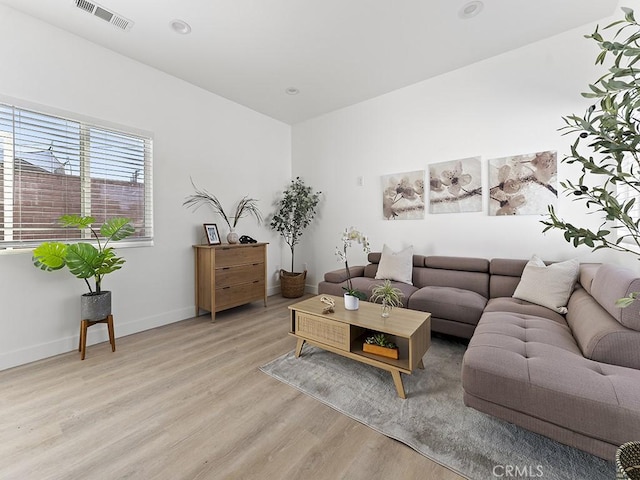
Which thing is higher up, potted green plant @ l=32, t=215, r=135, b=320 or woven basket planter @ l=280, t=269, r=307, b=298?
potted green plant @ l=32, t=215, r=135, b=320

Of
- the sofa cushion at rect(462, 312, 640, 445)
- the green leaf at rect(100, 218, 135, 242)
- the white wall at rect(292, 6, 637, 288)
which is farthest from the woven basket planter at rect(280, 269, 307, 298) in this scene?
the sofa cushion at rect(462, 312, 640, 445)

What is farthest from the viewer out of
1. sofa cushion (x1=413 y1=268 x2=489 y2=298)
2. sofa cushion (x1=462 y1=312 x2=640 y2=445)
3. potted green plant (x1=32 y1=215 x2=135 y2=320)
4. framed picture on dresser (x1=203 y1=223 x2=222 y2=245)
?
framed picture on dresser (x1=203 y1=223 x2=222 y2=245)

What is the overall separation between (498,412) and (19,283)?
12.0ft

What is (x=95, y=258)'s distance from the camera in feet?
8.02

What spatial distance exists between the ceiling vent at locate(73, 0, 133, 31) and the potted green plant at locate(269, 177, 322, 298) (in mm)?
2780

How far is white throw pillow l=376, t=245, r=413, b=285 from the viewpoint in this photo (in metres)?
3.37

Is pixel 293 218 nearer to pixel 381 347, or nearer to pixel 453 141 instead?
pixel 453 141

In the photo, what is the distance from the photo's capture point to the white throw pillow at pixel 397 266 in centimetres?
337

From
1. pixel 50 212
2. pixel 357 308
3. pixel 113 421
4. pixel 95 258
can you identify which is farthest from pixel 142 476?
pixel 50 212

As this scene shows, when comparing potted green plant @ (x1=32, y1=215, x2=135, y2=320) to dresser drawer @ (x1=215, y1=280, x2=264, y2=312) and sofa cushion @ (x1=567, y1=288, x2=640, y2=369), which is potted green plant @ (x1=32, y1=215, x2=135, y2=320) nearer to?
dresser drawer @ (x1=215, y1=280, x2=264, y2=312)

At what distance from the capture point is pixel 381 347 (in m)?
2.02

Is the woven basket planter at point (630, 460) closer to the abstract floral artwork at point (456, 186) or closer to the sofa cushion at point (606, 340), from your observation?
the sofa cushion at point (606, 340)

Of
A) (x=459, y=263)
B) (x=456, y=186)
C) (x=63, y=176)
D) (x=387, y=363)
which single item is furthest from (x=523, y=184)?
(x=63, y=176)

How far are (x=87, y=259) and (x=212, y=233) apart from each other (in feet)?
4.72
